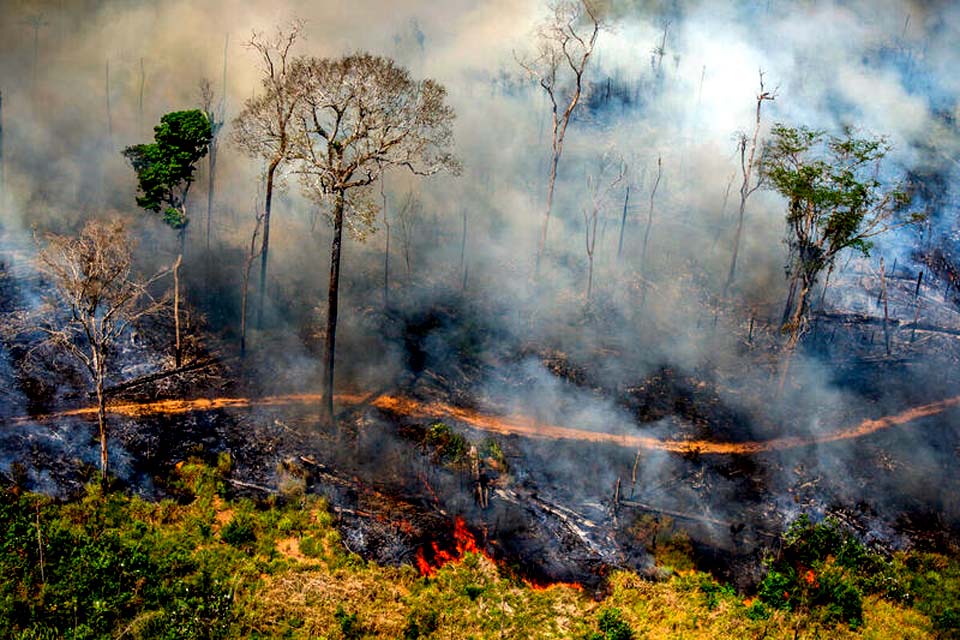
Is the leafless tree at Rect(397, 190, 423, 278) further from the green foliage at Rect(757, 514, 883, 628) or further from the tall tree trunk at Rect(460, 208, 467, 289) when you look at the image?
the green foliage at Rect(757, 514, 883, 628)

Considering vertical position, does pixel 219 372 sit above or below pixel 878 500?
above

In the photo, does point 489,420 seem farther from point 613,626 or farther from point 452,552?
point 613,626

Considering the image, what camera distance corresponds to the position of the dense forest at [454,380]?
72.8 feet

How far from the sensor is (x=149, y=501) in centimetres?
2409

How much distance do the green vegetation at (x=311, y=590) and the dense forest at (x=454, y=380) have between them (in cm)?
11

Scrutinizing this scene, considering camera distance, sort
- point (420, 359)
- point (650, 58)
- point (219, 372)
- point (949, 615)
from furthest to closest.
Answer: point (650, 58), point (420, 359), point (219, 372), point (949, 615)

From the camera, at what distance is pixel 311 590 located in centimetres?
2114

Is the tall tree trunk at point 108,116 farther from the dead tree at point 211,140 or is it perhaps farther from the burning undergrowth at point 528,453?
the burning undergrowth at point 528,453

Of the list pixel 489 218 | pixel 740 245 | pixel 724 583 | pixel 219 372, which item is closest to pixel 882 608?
pixel 724 583

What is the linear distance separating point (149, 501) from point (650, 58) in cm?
5653

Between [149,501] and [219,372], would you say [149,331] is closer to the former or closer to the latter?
[219,372]

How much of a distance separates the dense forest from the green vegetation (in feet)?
0.35

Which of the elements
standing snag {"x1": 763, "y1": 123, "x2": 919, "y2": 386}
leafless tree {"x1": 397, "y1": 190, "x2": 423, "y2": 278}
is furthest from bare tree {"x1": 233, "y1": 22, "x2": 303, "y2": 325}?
standing snag {"x1": 763, "y1": 123, "x2": 919, "y2": 386}

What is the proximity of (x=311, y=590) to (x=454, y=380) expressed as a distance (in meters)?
13.5
